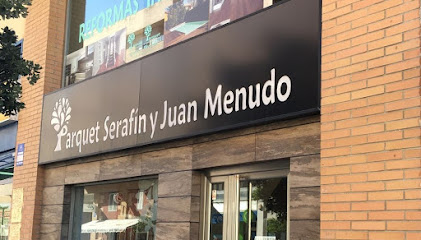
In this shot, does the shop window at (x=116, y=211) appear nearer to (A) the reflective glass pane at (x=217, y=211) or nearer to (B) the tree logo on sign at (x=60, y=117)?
(B) the tree logo on sign at (x=60, y=117)

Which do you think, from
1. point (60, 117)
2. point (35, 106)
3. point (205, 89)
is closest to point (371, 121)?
point (205, 89)

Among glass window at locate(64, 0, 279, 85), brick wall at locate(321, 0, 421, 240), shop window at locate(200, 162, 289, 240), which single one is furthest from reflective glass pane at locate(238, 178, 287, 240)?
glass window at locate(64, 0, 279, 85)

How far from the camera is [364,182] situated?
165 inches

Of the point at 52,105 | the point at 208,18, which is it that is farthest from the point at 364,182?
the point at 52,105

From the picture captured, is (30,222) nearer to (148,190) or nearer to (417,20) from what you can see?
(148,190)

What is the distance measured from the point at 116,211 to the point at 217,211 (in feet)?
7.19

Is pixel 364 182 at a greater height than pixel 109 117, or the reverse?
pixel 109 117

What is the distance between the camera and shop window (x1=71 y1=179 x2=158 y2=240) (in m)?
7.25

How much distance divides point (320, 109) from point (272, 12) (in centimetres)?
120

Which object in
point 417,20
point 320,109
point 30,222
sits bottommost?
point 30,222

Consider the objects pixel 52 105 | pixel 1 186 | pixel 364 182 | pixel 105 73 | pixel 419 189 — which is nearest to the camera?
pixel 419 189

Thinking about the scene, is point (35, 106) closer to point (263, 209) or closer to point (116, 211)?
point (116, 211)

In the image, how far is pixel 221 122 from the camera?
587 centimetres

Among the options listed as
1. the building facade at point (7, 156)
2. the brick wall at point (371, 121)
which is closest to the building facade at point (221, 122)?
the brick wall at point (371, 121)
